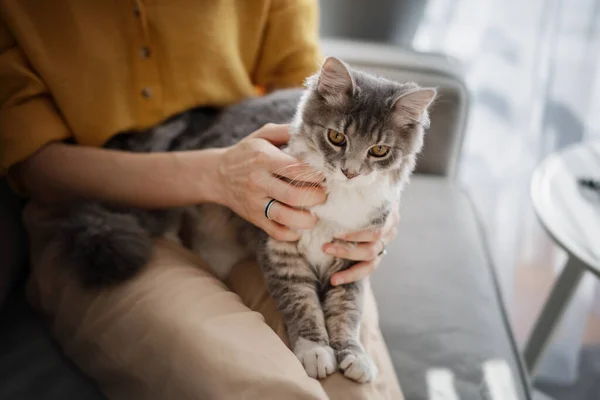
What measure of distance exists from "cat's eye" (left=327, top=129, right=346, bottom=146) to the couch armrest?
0.56 metres

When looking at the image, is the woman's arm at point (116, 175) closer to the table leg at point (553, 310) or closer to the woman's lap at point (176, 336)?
the woman's lap at point (176, 336)

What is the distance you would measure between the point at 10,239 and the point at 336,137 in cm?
68

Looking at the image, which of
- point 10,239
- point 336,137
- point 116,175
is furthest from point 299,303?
point 10,239

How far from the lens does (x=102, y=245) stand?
93 centimetres

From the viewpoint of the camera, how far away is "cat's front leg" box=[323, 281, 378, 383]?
855 mm

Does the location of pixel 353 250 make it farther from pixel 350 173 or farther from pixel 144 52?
pixel 144 52

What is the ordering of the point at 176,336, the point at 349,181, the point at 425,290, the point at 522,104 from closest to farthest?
the point at 176,336 → the point at 349,181 → the point at 425,290 → the point at 522,104

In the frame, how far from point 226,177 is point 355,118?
29cm

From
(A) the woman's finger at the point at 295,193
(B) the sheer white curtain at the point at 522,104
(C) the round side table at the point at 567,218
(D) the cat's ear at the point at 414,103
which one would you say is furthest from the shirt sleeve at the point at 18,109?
(B) the sheer white curtain at the point at 522,104

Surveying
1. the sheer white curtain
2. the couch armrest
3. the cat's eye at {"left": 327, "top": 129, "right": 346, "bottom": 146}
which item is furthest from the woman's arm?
the sheer white curtain

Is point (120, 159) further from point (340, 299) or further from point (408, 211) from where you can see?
point (408, 211)

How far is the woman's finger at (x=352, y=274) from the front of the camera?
0.99m

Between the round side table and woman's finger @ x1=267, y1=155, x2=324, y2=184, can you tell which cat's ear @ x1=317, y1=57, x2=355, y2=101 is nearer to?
woman's finger @ x1=267, y1=155, x2=324, y2=184

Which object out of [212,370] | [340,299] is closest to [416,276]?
[340,299]
